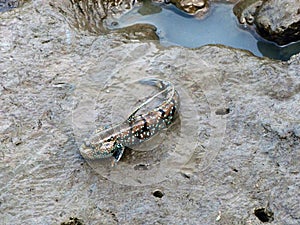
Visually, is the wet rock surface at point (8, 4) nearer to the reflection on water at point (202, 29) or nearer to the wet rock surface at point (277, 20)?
the reflection on water at point (202, 29)

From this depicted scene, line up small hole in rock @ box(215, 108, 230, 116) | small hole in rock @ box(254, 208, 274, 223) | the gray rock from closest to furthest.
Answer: small hole in rock @ box(254, 208, 274, 223)
small hole in rock @ box(215, 108, 230, 116)
the gray rock

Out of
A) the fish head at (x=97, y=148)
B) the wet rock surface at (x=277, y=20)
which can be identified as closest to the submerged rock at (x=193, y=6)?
the wet rock surface at (x=277, y=20)

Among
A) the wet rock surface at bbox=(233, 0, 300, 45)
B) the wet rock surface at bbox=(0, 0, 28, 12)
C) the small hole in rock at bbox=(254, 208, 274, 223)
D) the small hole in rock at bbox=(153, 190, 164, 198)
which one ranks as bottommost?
the small hole in rock at bbox=(254, 208, 274, 223)

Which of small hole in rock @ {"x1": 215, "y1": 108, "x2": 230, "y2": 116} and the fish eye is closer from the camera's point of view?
the fish eye

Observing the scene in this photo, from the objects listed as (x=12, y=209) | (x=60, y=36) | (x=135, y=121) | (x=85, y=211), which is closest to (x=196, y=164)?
(x=135, y=121)

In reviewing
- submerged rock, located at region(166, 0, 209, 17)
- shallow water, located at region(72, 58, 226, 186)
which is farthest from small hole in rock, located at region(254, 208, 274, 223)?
submerged rock, located at region(166, 0, 209, 17)

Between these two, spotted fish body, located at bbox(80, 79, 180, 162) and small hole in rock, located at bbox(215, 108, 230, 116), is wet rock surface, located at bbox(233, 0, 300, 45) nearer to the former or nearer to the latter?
small hole in rock, located at bbox(215, 108, 230, 116)

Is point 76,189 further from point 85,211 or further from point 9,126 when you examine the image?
point 9,126
